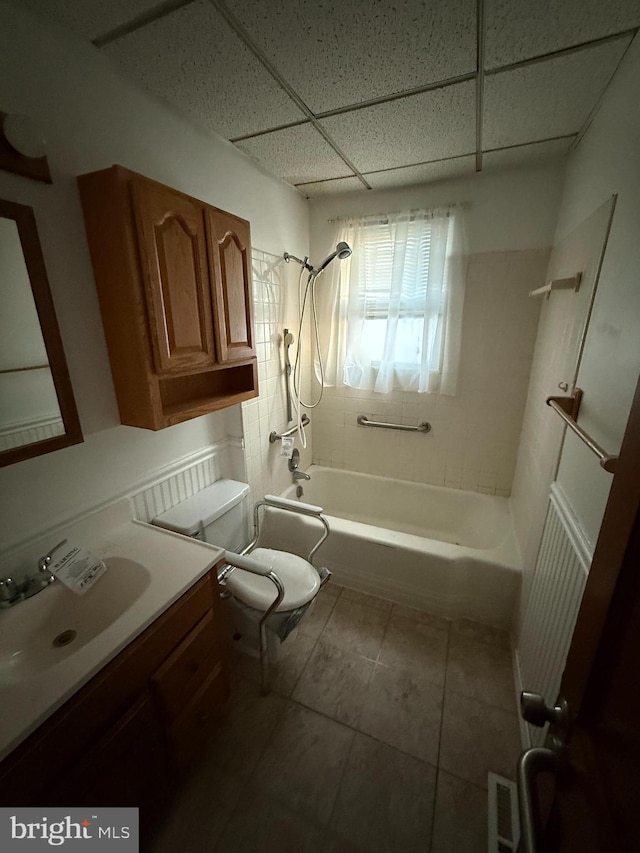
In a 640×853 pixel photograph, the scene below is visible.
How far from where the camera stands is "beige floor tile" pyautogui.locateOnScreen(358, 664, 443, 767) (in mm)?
1266

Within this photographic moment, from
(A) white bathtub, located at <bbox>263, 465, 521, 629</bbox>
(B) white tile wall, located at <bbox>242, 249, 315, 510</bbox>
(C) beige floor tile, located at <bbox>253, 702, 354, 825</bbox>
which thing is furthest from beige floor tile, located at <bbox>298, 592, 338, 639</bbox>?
(B) white tile wall, located at <bbox>242, 249, 315, 510</bbox>

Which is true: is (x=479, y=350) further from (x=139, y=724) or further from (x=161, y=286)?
(x=139, y=724)

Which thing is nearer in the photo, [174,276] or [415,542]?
[174,276]

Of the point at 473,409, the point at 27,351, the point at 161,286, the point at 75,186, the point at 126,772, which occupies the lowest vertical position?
the point at 126,772

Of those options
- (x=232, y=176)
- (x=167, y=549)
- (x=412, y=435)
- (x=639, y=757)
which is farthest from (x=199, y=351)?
(x=412, y=435)

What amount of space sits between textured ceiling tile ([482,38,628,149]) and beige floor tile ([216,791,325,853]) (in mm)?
2566

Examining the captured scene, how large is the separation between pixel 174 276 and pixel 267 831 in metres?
1.88

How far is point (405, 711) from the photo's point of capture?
1.37m

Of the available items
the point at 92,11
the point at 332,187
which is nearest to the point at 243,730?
the point at 92,11

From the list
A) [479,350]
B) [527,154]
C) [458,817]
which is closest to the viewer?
[458,817]

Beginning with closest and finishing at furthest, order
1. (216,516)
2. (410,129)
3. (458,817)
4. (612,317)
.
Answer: (612,317) → (458,817) → (410,129) → (216,516)

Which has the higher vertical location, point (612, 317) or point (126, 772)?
point (612, 317)

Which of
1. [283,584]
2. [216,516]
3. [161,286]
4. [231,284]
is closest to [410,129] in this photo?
[231,284]

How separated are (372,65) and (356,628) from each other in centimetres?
237
